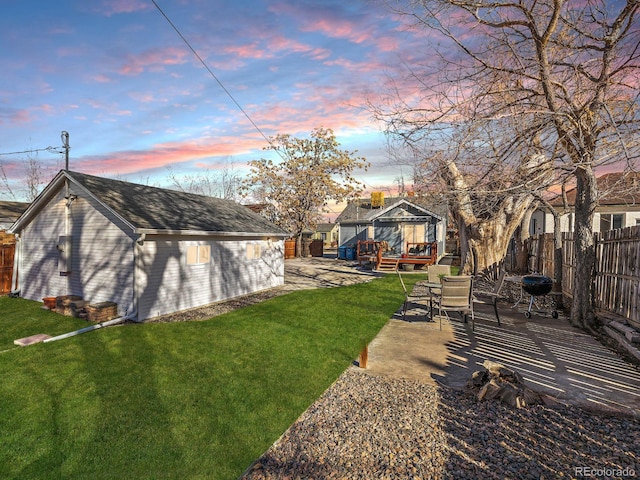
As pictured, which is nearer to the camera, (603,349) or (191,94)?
(603,349)

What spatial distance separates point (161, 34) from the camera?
10.6m

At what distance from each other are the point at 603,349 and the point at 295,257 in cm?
2948

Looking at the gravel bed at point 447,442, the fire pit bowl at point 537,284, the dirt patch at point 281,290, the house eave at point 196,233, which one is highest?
the house eave at point 196,233

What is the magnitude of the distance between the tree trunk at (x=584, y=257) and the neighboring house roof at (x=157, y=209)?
417 inches

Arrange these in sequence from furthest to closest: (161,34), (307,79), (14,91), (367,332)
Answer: (14,91), (307,79), (161,34), (367,332)

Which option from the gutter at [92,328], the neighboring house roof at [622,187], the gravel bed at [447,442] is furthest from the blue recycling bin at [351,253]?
the gravel bed at [447,442]

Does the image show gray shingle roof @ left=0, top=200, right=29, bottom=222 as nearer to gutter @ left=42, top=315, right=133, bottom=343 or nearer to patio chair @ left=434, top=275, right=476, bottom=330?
gutter @ left=42, top=315, right=133, bottom=343

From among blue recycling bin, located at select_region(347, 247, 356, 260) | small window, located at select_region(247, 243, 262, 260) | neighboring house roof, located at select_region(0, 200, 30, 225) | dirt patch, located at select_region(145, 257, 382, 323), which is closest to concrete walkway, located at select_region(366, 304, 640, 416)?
dirt patch, located at select_region(145, 257, 382, 323)

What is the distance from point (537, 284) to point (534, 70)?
214 inches

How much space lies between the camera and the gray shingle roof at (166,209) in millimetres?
10375

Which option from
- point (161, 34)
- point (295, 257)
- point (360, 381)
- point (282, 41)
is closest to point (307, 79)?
point (282, 41)

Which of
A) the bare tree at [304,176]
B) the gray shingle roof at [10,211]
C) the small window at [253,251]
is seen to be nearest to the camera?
the small window at [253,251]

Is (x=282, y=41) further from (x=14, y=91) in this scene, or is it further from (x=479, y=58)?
(x=14, y=91)

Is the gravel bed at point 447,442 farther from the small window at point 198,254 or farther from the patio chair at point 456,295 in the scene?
the small window at point 198,254
